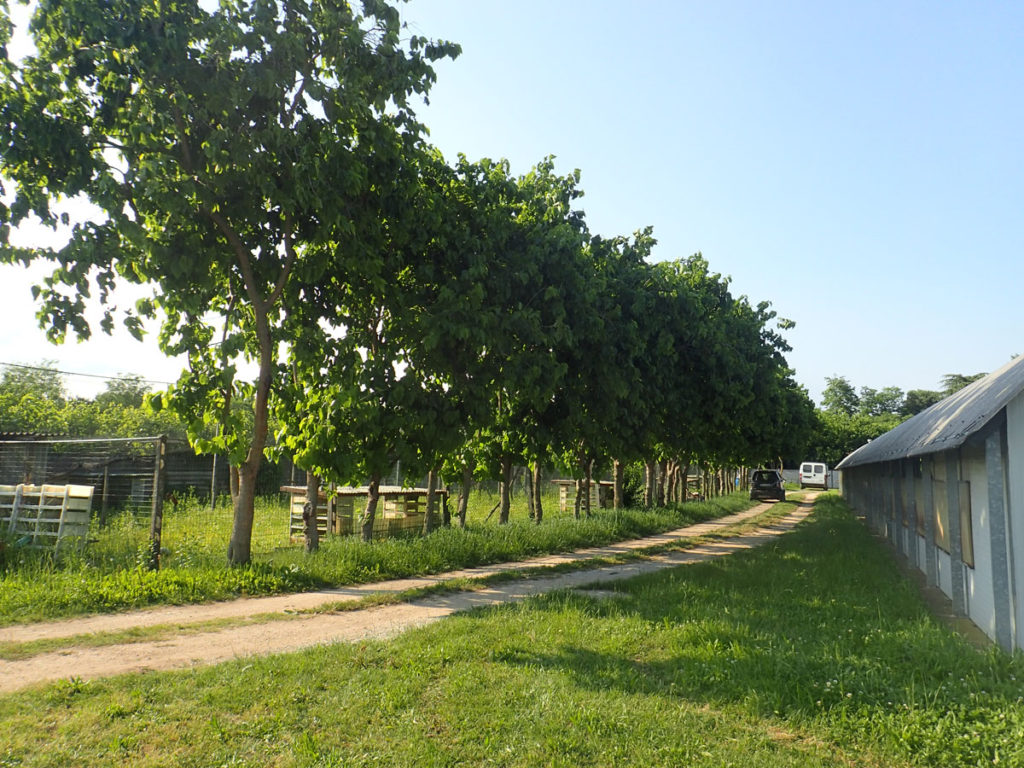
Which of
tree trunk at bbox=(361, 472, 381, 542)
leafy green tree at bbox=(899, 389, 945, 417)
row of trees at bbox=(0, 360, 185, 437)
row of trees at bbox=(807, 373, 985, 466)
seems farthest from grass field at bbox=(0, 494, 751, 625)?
leafy green tree at bbox=(899, 389, 945, 417)

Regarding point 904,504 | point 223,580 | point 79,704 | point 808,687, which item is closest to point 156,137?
point 223,580

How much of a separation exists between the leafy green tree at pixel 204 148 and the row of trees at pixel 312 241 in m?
0.03

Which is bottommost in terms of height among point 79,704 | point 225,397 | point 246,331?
point 79,704

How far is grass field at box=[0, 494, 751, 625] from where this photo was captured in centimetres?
912

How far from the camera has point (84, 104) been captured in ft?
31.9

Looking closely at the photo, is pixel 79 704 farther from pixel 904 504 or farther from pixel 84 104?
pixel 904 504

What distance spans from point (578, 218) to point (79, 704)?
12.4m

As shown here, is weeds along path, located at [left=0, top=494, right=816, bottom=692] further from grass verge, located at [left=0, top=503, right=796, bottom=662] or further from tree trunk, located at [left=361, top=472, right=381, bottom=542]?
tree trunk, located at [left=361, top=472, right=381, bottom=542]

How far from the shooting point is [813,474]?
8200 centimetres

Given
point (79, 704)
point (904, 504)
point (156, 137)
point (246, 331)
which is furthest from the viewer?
point (904, 504)

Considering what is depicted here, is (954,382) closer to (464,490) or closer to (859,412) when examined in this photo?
(859,412)

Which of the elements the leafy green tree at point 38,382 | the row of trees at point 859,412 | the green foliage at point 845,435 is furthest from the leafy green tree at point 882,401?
the leafy green tree at point 38,382

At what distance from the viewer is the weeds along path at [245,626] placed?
6.75 meters

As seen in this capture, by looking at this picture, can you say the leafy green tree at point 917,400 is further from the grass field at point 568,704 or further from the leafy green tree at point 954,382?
the grass field at point 568,704
